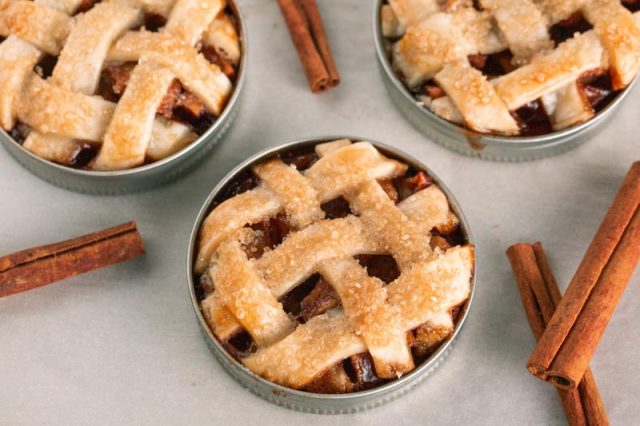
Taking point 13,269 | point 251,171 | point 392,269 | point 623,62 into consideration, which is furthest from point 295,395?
point 623,62

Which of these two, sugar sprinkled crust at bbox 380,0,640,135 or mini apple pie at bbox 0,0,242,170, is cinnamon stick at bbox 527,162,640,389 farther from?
mini apple pie at bbox 0,0,242,170

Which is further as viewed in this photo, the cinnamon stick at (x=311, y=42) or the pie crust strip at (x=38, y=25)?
the cinnamon stick at (x=311, y=42)

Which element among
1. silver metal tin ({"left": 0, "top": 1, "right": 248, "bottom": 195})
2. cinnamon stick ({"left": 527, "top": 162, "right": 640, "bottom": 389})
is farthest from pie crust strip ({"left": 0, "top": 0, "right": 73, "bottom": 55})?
cinnamon stick ({"left": 527, "top": 162, "right": 640, "bottom": 389})

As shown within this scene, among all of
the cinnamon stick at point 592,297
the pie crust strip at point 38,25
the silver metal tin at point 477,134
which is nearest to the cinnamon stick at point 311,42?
the silver metal tin at point 477,134

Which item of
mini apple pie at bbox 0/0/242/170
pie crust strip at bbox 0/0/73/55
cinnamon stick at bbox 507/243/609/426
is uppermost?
pie crust strip at bbox 0/0/73/55

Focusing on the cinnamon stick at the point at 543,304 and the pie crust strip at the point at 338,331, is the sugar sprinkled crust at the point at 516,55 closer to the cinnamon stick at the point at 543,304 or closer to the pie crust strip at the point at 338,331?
the cinnamon stick at the point at 543,304

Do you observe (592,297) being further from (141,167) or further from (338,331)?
(141,167)

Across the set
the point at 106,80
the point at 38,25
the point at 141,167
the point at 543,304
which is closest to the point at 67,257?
the point at 141,167

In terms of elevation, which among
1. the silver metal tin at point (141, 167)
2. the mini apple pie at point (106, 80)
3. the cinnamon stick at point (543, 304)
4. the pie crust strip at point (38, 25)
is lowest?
the cinnamon stick at point (543, 304)
